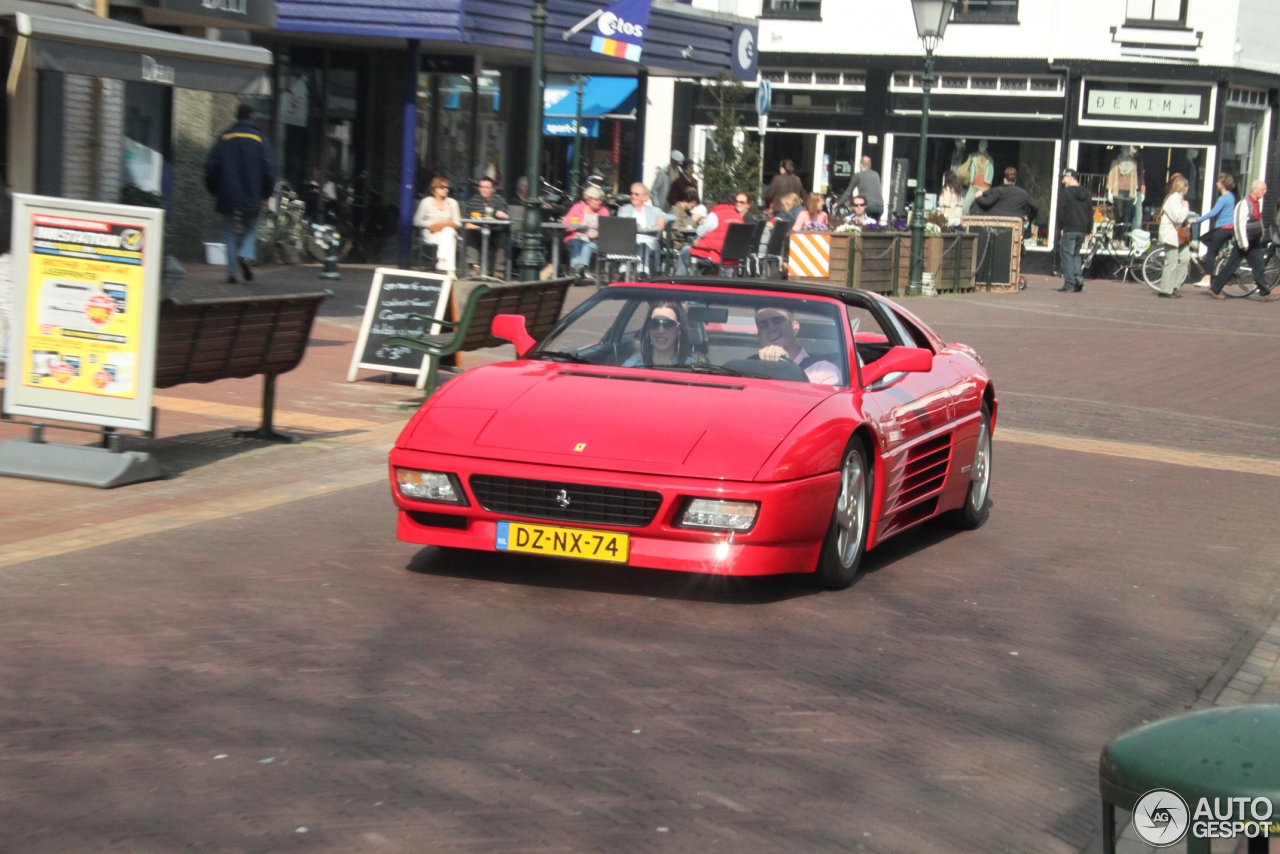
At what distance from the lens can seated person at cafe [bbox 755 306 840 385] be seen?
7.55 meters

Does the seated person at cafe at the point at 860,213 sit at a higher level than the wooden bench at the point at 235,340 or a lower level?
higher

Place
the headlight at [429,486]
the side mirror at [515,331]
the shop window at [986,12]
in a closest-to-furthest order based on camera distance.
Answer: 1. the headlight at [429,486]
2. the side mirror at [515,331]
3. the shop window at [986,12]

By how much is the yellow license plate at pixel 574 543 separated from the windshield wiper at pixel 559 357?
1.25m

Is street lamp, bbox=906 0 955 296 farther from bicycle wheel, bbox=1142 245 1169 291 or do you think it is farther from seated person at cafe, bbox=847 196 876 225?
bicycle wheel, bbox=1142 245 1169 291

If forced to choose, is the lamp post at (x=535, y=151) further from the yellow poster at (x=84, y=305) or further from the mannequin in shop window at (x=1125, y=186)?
the mannequin in shop window at (x=1125, y=186)

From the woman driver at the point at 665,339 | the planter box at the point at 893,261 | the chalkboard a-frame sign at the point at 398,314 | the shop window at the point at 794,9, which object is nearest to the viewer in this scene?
the woman driver at the point at 665,339

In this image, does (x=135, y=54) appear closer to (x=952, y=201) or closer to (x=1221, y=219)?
(x=952, y=201)

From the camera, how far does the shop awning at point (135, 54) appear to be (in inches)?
470

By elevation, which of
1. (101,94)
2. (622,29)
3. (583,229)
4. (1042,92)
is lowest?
(583,229)

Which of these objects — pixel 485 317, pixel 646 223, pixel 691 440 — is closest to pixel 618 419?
pixel 691 440

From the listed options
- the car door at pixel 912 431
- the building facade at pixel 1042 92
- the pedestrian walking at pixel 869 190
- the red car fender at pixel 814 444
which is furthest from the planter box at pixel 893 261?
the red car fender at pixel 814 444

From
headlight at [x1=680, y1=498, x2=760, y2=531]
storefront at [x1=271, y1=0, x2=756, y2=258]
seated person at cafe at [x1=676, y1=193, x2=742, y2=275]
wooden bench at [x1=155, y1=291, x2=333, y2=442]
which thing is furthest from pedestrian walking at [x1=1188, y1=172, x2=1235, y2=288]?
headlight at [x1=680, y1=498, x2=760, y2=531]

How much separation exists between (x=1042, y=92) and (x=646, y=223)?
49.8 ft

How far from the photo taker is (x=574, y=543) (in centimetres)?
658
